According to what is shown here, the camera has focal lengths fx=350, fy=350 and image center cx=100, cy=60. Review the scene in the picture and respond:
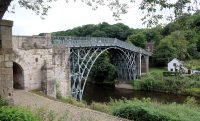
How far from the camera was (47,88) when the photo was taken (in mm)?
19312

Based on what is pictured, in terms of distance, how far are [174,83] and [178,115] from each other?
3412 centimetres

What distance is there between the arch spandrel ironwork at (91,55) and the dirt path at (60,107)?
9.13 meters

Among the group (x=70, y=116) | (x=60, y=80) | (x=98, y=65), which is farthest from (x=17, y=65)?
(x=98, y=65)

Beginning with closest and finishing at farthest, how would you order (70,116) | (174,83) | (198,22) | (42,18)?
(198,22) < (42,18) < (70,116) < (174,83)

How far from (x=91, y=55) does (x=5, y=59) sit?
22114 millimetres

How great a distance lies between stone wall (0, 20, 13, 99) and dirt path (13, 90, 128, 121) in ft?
6.29

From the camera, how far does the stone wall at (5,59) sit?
11.0 m

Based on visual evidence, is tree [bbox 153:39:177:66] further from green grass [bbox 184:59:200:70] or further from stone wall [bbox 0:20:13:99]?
stone wall [bbox 0:20:13:99]

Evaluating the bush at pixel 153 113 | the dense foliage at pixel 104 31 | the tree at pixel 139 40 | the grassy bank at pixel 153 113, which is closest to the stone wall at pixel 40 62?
the grassy bank at pixel 153 113

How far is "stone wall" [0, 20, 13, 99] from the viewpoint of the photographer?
10991 millimetres

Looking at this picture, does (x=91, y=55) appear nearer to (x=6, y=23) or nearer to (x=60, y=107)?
(x=60, y=107)

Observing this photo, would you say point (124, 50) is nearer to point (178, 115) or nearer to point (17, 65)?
point (17, 65)

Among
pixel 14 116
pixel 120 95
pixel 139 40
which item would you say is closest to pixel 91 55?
pixel 120 95

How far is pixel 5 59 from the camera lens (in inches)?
438
